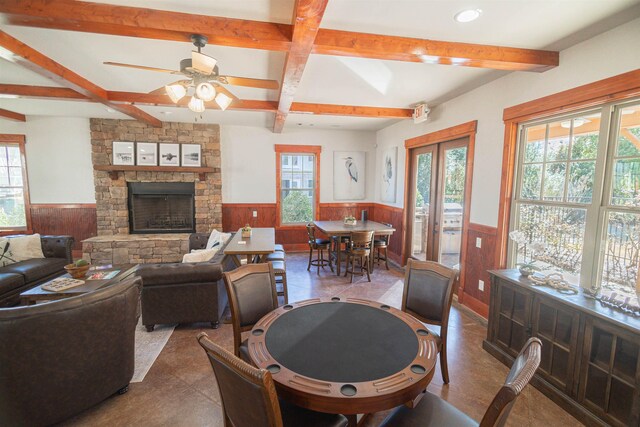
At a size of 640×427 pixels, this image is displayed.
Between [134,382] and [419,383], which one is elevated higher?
[419,383]

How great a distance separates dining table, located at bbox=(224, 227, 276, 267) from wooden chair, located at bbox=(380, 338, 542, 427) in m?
2.23

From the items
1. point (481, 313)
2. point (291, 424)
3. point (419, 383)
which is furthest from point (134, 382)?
point (481, 313)

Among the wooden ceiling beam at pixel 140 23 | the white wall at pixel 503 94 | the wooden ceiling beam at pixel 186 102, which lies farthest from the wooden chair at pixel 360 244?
the wooden ceiling beam at pixel 140 23

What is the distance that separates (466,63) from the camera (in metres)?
2.44

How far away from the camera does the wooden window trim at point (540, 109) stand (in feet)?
6.65

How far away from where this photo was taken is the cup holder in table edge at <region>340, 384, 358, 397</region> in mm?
1185

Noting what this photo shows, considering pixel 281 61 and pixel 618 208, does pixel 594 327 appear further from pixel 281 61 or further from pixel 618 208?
pixel 281 61

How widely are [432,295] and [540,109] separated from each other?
6.75 feet

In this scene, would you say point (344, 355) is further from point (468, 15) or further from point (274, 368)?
point (468, 15)

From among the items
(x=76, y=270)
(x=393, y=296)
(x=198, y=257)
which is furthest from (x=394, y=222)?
(x=76, y=270)

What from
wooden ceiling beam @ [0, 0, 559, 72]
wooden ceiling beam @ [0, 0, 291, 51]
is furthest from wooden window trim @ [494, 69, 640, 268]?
wooden ceiling beam @ [0, 0, 291, 51]

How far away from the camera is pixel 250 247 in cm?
349

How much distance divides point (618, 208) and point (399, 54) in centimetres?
205

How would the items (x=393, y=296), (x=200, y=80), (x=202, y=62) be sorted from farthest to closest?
(x=393, y=296), (x=200, y=80), (x=202, y=62)
